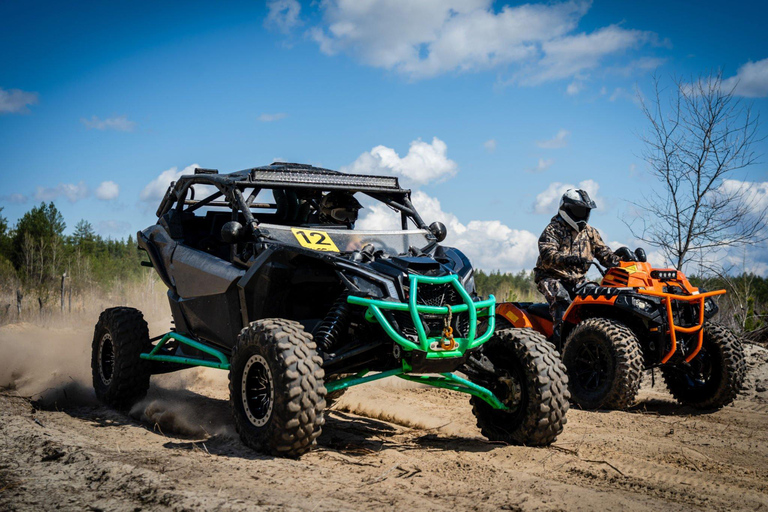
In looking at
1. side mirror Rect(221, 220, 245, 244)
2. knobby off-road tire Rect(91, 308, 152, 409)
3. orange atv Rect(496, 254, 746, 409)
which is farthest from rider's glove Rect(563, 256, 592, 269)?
knobby off-road tire Rect(91, 308, 152, 409)

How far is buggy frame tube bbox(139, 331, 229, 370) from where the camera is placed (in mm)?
6233

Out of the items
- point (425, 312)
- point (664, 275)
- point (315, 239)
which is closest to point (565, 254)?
point (664, 275)

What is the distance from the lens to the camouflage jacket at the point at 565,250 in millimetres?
8594

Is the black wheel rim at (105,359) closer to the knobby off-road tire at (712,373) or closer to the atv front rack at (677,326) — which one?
the atv front rack at (677,326)

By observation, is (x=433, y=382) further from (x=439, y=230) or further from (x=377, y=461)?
(x=439, y=230)

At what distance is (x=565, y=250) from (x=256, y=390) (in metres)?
4.87

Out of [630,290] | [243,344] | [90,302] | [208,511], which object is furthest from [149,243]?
[90,302]

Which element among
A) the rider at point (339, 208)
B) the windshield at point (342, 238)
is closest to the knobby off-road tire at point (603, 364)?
the windshield at point (342, 238)

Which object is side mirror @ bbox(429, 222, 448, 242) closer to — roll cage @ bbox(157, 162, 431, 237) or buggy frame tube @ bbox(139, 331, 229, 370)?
roll cage @ bbox(157, 162, 431, 237)

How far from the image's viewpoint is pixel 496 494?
4207mm

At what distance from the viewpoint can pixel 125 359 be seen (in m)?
7.51

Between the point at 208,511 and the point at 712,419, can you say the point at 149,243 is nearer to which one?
the point at 208,511

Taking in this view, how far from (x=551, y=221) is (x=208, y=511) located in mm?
6401

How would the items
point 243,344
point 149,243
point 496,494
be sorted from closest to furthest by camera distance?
point 496,494, point 243,344, point 149,243
